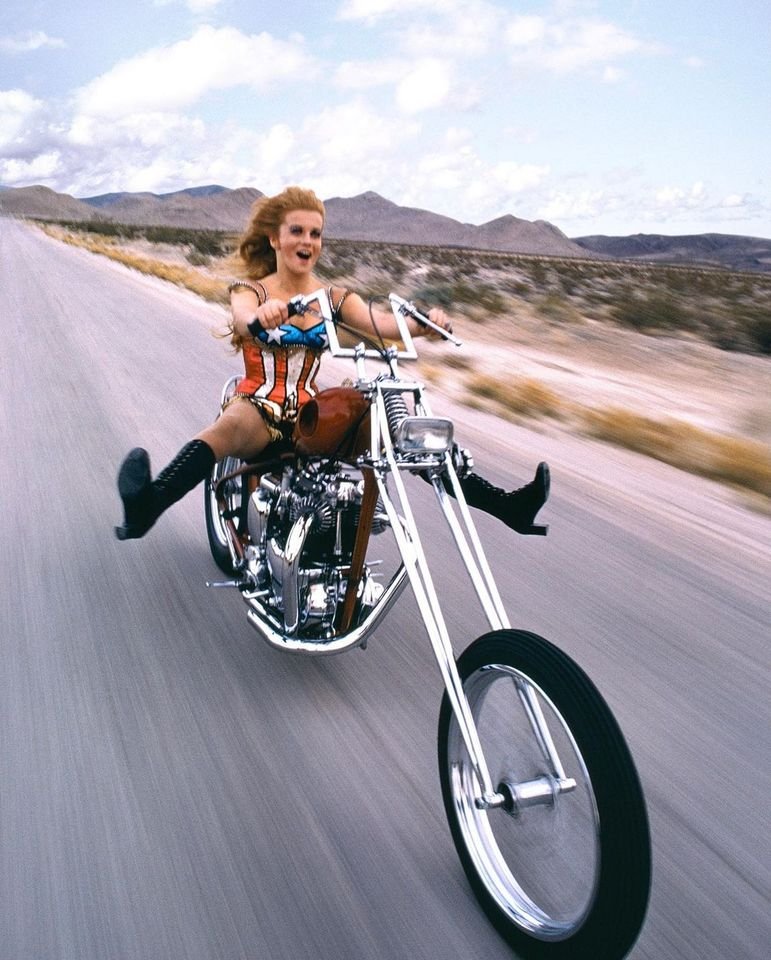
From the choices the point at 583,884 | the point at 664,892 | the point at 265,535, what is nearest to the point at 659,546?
the point at 265,535

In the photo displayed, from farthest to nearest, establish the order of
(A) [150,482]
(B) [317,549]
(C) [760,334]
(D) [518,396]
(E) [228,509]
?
1. (C) [760,334]
2. (D) [518,396]
3. (E) [228,509]
4. (A) [150,482]
5. (B) [317,549]

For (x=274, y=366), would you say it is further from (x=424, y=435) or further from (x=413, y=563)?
(x=413, y=563)

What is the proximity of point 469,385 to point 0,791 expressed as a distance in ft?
25.9

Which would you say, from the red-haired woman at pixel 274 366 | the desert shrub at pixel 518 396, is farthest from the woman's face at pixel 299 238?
the desert shrub at pixel 518 396

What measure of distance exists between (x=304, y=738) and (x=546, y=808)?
44.1 inches

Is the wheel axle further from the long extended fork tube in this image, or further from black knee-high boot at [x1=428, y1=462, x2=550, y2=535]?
black knee-high boot at [x1=428, y1=462, x2=550, y2=535]

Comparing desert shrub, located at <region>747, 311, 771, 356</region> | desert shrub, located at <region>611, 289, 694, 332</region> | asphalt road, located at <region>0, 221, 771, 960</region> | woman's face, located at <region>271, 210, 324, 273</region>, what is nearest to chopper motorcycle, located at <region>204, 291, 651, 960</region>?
asphalt road, located at <region>0, 221, 771, 960</region>

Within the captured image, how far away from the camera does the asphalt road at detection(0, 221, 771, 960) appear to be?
7.38ft

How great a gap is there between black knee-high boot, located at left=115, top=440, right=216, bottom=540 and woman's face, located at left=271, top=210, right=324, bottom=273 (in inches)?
31.3

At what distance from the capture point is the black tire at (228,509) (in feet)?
13.6

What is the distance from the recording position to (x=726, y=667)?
3.62 meters

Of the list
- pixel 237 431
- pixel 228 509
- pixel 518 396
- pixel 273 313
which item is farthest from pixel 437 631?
pixel 518 396

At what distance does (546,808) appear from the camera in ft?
7.11

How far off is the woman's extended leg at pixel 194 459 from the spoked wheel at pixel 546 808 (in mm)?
1625
